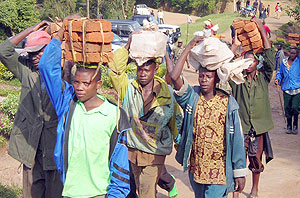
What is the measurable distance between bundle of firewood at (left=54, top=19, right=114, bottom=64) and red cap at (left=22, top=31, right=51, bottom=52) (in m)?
0.87

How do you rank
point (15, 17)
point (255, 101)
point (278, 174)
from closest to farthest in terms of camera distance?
point (255, 101), point (278, 174), point (15, 17)

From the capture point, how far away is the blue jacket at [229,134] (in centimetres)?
412

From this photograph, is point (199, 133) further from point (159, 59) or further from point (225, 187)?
point (159, 59)

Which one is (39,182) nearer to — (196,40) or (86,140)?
(86,140)

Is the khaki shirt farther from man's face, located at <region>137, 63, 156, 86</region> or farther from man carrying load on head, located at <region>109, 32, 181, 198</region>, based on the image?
man's face, located at <region>137, 63, 156, 86</region>

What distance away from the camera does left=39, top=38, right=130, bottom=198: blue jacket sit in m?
3.19

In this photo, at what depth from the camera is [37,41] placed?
13.3 feet

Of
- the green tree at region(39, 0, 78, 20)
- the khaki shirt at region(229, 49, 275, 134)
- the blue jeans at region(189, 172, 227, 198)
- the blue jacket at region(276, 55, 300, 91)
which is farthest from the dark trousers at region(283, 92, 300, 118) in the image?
the green tree at region(39, 0, 78, 20)

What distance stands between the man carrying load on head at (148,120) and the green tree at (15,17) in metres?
14.6

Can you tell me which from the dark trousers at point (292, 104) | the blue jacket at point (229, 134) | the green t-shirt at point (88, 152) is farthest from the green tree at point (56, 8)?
the green t-shirt at point (88, 152)

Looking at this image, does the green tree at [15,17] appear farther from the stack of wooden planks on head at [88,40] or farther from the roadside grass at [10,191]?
the stack of wooden planks on head at [88,40]

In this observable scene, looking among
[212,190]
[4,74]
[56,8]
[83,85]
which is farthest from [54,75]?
[56,8]

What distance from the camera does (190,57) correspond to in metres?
4.22

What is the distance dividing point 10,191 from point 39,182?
1571 mm
